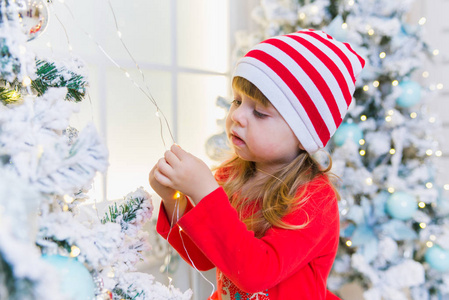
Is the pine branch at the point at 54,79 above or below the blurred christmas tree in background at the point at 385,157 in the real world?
above

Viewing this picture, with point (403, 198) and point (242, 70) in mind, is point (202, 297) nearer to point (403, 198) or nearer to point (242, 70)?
point (403, 198)

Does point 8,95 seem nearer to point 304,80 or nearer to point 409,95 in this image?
point 304,80

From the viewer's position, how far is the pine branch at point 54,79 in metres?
0.58

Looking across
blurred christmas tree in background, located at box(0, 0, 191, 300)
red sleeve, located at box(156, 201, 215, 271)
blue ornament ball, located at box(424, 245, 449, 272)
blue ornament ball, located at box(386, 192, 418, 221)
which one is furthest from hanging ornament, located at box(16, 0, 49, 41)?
blue ornament ball, located at box(424, 245, 449, 272)

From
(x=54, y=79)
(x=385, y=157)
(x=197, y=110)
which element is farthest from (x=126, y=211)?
(x=385, y=157)

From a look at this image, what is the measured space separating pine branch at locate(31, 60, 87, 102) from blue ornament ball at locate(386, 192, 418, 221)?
→ 1.19 meters

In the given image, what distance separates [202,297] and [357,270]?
0.55 metres

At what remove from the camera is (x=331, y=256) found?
948 mm

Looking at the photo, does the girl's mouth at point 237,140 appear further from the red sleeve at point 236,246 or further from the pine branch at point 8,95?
the pine branch at point 8,95

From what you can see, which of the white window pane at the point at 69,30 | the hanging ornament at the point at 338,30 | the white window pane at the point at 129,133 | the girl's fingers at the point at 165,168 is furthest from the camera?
the hanging ornament at the point at 338,30

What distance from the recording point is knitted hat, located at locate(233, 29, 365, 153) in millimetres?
878

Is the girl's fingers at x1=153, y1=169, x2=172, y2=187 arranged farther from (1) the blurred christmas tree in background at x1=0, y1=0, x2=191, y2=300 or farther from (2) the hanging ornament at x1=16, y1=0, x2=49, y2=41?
(2) the hanging ornament at x1=16, y1=0, x2=49, y2=41

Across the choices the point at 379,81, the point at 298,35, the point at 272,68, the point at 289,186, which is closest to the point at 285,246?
the point at 289,186

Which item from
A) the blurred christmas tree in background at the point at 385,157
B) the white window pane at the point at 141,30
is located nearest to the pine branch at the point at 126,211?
the white window pane at the point at 141,30
